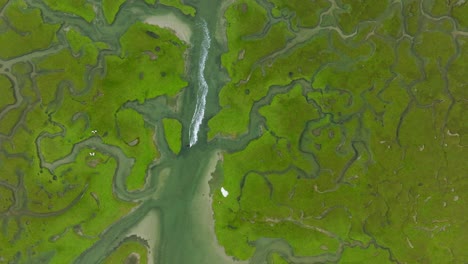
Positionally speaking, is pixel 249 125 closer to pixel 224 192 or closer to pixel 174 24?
pixel 224 192

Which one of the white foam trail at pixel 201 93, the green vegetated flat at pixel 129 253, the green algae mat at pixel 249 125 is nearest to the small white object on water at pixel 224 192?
the green algae mat at pixel 249 125

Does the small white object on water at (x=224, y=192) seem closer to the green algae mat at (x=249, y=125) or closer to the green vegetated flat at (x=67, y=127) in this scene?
the green algae mat at (x=249, y=125)

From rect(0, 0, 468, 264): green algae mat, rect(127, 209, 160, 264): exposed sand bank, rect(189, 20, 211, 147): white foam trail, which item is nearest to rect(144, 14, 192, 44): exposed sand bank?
rect(0, 0, 468, 264): green algae mat

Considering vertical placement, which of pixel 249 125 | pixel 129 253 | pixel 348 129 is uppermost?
pixel 348 129

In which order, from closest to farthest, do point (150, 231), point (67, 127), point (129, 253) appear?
point (67, 127) < point (129, 253) < point (150, 231)

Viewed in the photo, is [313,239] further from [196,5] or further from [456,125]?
[196,5]

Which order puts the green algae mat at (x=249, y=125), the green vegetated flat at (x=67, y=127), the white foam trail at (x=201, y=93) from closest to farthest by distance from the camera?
1. the green vegetated flat at (x=67, y=127)
2. the green algae mat at (x=249, y=125)
3. the white foam trail at (x=201, y=93)

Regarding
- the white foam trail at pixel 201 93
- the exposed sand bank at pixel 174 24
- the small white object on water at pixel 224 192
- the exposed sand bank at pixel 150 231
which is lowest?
the exposed sand bank at pixel 150 231

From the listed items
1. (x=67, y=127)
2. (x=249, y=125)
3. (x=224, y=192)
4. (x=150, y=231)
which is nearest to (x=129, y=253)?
(x=150, y=231)
